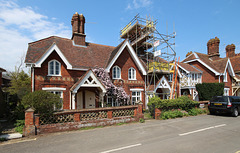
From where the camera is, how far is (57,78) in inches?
508

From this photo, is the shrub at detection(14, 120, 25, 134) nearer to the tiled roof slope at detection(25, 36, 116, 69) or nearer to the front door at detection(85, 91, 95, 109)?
the tiled roof slope at detection(25, 36, 116, 69)

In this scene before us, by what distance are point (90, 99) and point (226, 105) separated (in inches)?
476

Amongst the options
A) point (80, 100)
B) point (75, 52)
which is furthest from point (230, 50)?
point (80, 100)

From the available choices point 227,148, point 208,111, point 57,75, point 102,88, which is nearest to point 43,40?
point 57,75

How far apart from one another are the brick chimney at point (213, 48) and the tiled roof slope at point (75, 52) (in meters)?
22.0

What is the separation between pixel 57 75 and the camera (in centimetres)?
1294

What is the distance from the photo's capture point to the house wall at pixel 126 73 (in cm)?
1590

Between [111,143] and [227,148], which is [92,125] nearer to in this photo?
[111,143]

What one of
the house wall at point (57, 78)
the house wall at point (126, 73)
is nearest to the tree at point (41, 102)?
the house wall at point (57, 78)

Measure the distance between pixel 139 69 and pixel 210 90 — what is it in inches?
421

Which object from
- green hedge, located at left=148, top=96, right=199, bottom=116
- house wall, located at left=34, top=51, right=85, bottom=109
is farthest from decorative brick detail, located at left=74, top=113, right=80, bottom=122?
green hedge, located at left=148, top=96, right=199, bottom=116

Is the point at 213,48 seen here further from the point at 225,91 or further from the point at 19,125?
the point at 19,125

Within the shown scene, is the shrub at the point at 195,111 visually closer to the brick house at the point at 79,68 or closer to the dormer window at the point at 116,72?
the brick house at the point at 79,68

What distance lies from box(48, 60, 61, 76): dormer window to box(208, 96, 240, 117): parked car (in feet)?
46.9
